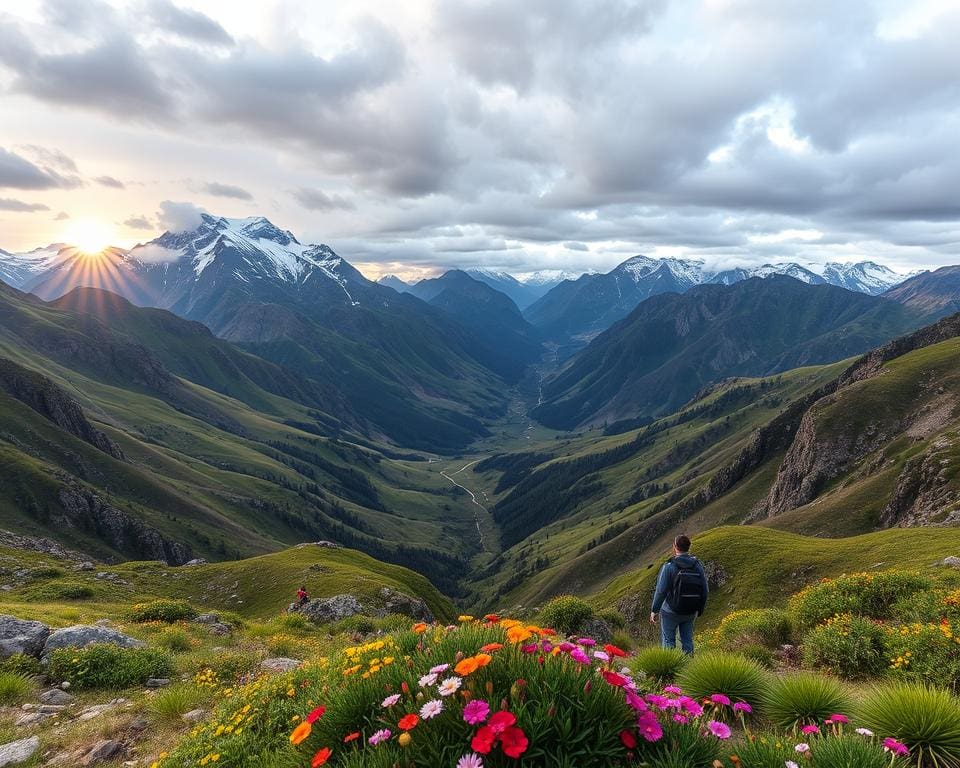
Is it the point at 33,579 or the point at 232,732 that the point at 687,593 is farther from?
the point at 33,579

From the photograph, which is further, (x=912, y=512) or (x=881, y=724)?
(x=912, y=512)

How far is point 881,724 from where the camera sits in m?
6.45

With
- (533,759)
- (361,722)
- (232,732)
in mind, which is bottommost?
(232,732)

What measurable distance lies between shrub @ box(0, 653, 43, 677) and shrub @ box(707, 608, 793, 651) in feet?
67.6

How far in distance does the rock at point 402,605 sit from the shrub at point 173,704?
38.0m

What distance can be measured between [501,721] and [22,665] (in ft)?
54.3

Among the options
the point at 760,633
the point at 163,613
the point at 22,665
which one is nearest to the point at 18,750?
the point at 22,665

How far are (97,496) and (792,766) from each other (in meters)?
179

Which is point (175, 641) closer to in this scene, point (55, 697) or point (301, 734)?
point (55, 697)

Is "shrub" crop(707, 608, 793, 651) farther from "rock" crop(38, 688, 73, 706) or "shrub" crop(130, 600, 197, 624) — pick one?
"shrub" crop(130, 600, 197, 624)

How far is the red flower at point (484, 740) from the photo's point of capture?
3.98 metres

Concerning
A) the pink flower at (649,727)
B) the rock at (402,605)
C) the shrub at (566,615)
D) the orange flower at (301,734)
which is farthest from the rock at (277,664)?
the rock at (402,605)

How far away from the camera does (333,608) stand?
41.9 meters

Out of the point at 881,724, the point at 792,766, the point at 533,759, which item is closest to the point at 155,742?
the point at 533,759
